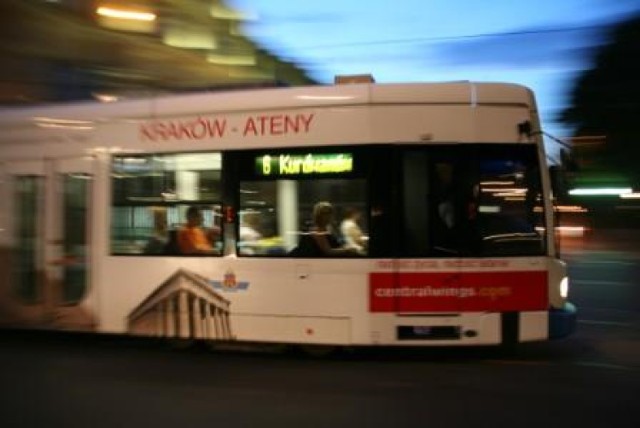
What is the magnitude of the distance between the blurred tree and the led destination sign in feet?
103

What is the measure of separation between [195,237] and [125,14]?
20365 mm

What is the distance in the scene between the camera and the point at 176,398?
7438 mm

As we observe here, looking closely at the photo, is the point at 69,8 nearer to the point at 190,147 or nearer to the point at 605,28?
the point at 190,147

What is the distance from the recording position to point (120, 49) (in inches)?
1105

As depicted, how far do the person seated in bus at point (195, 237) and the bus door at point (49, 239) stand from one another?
1.35 metres

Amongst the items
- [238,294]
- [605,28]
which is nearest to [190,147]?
[238,294]

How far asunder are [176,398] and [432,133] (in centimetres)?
378

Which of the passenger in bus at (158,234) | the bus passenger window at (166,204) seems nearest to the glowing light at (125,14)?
the bus passenger window at (166,204)

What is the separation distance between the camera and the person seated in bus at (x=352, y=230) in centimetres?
886

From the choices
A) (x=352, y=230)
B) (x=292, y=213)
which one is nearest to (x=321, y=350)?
(x=352, y=230)

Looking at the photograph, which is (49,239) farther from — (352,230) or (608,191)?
(608,191)

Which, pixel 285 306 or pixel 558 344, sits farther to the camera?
pixel 558 344

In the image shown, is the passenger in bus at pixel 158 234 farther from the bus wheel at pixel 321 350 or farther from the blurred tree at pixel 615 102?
Answer: the blurred tree at pixel 615 102

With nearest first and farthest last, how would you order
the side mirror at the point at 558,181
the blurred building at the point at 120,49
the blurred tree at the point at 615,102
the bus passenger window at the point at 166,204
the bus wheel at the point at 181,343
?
the side mirror at the point at 558,181 < the bus passenger window at the point at 166,204 < the bus wheel at the point at 181,343 < the blurred building at the point at 120,49 < the blurred tree at the point at 615,102
